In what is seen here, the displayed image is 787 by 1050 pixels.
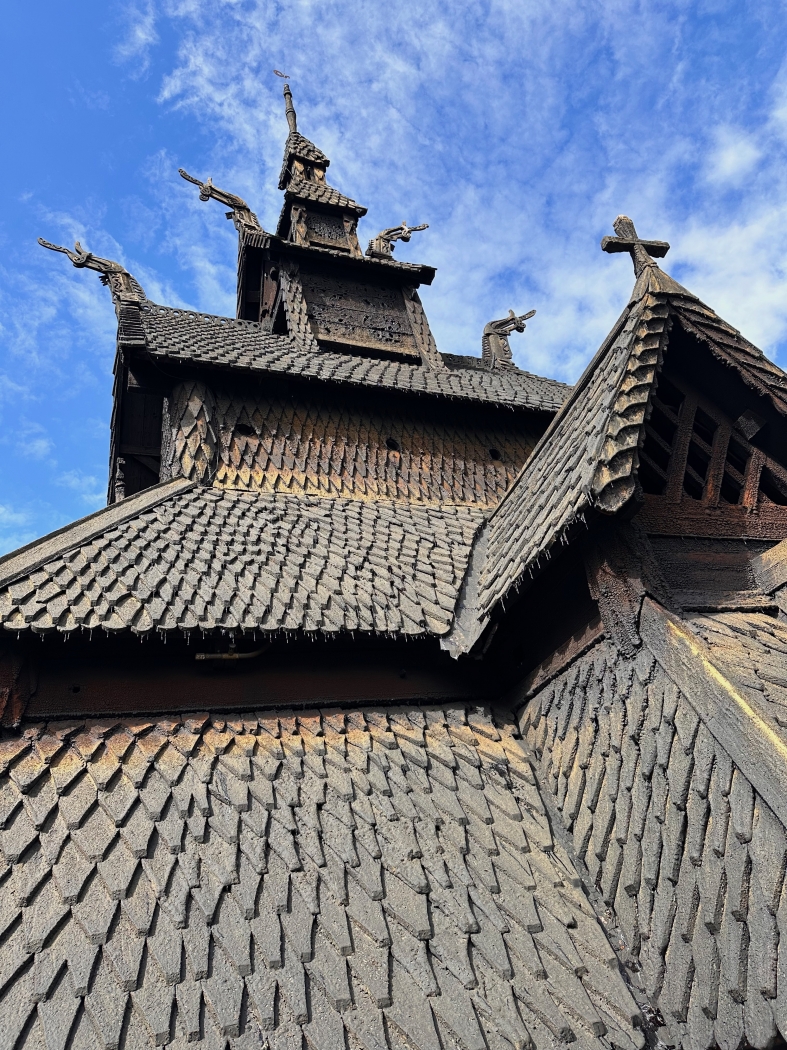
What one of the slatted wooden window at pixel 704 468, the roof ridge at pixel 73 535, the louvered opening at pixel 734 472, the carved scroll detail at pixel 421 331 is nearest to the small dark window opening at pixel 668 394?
the slatted wooden window at pixel 704 468

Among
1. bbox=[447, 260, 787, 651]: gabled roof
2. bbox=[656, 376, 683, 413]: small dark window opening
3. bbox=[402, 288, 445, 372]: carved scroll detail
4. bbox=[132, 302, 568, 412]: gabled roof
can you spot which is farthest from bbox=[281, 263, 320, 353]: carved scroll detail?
bbox=[656, 376, 683, 413]: small dark window opening

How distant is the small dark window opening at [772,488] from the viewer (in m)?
4.47

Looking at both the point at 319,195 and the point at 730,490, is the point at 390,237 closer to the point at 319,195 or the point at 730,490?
the point at 319,195

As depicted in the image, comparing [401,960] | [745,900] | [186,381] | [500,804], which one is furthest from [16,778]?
[186,381]

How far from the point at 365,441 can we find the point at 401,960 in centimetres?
526

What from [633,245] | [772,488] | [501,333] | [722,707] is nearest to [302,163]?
[501,333]

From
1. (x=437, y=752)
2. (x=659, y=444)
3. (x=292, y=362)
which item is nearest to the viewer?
(x=437, y=752)

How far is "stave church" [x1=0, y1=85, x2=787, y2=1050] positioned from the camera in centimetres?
287

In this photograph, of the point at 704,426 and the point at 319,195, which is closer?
the point at 704,426

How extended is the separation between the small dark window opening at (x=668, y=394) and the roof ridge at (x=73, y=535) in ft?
12.8

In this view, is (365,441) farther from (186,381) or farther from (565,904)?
(565,904)

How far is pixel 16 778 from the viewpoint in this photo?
3492 millimetres

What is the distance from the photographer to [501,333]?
1311cm

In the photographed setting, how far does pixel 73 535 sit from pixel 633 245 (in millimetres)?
4238
